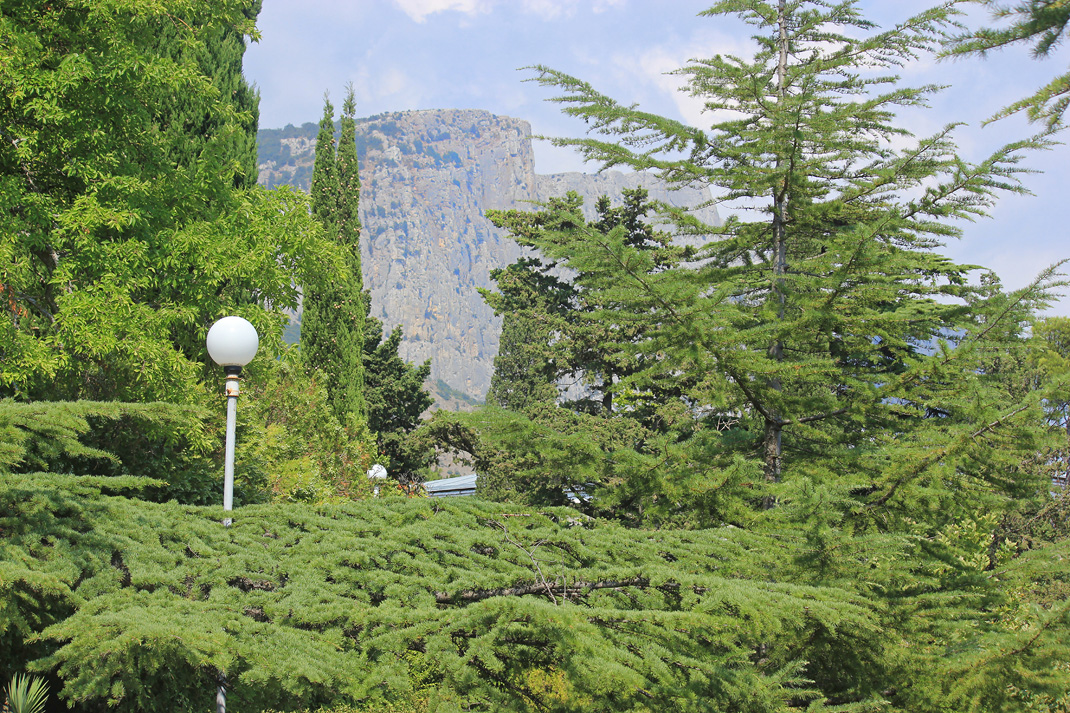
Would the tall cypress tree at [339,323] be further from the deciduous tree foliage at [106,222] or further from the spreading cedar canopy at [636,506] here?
the spreading cedar canopy at [636,506]

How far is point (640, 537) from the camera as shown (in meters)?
3.95

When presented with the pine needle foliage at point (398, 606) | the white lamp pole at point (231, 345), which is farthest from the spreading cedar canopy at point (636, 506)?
the white lamp pole at point (231, 345)

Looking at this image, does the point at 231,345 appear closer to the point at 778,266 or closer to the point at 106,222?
the point at 106,222

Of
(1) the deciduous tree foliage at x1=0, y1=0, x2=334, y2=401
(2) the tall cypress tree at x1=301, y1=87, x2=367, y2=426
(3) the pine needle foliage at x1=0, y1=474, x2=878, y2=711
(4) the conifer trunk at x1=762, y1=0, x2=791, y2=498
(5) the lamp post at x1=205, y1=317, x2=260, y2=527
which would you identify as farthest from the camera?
(2) the tall cypress tree at x1=301, y1=87, x2=367, y2=426

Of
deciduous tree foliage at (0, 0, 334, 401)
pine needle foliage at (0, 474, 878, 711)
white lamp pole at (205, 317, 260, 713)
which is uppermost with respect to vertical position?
deciduous tree foliage at (0, 0, 334, 401)

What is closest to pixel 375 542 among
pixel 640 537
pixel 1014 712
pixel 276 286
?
pixel 640 537

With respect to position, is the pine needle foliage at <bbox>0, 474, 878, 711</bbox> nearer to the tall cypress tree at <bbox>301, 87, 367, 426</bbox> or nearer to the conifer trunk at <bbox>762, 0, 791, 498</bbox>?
the conifer trunk at <bbox>762, 0, 791, 498</bbox>

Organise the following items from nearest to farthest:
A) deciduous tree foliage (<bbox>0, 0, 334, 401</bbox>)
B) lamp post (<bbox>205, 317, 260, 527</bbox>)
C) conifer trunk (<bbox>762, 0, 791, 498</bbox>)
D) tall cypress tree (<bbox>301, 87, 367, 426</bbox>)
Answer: lamp post (<bbox>205, 317, 260, 527</bbox>), conifer trunk (<bbox>762, 0, 791, 498</bbox>), deciduous tree foliage (<bbox>0, 0, 334, 401</bbox>), tall cypress tree (<bbox>301, 87, 367, 426</bbox>)

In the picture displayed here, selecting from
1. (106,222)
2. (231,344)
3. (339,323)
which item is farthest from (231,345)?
(339,323)

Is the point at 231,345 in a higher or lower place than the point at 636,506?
higher

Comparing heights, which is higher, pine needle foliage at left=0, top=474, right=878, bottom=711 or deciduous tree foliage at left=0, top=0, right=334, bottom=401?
deciduous tree foliage at left=0, top=0, right=334, bottom=401

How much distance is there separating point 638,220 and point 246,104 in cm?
1343

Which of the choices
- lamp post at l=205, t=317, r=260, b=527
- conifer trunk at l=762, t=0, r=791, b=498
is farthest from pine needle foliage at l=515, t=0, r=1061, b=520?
lamp post at l=205, t=317, r=260, b=527

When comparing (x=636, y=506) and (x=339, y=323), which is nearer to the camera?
(x=636, y=506)
